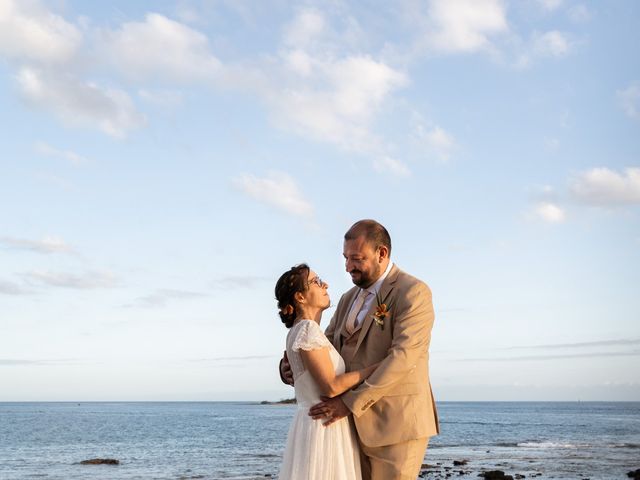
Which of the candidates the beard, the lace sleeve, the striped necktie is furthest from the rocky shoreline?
the lace sleeve

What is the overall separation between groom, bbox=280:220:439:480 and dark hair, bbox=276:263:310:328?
31 centimetres

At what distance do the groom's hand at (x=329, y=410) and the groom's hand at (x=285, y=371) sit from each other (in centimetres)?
36

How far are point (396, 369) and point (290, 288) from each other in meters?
0.89

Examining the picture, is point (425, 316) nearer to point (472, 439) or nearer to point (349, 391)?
point (349, 391)

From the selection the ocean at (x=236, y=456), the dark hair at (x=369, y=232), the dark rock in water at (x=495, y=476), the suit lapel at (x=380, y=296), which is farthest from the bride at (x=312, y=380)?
the ocean at (x=236, y=456)

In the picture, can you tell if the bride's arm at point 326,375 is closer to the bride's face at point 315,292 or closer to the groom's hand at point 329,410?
the groom's hand at point 329,410

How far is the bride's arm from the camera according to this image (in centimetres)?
470

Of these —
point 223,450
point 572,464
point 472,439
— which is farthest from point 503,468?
point 472,439

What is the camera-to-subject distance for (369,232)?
16.1ft

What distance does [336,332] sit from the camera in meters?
5.39

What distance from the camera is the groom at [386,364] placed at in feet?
15.4

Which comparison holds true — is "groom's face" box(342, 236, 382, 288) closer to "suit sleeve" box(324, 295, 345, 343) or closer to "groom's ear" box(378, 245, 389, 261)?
"groom's ear" box(378, 245, 389, 261)

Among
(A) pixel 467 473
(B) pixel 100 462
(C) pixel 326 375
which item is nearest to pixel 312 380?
(C) pixel 326 375

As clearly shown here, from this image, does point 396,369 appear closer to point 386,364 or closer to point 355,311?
point 386,364
